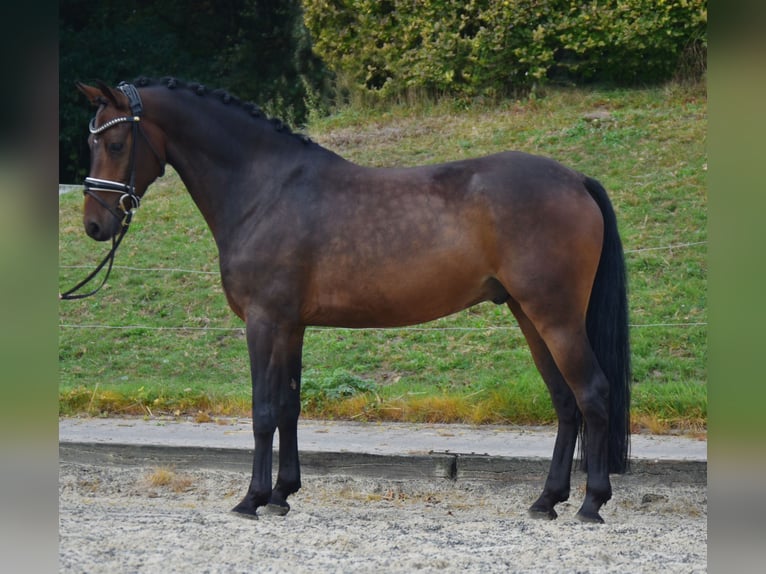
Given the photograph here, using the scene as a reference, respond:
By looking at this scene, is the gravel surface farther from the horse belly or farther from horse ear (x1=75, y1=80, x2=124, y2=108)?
horse ear (x1=75, y1=80, x2=124, y2=108)

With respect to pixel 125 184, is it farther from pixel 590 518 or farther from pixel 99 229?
pixel 590 518

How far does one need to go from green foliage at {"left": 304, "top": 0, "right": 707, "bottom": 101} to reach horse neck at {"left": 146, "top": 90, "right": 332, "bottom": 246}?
21.6 feet

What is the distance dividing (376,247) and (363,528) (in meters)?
1.40

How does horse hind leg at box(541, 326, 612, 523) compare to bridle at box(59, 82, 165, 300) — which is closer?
horse hind leg at box(541, 326, 612, 523)

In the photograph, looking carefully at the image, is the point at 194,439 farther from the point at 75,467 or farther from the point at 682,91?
the point at 682,91

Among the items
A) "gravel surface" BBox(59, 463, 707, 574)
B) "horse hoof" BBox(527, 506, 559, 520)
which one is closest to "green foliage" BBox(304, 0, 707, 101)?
"gravel surface" BBox(59, 463, 707, 574)

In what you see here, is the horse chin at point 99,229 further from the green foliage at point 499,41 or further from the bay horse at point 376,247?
the green foliage at point 499,41

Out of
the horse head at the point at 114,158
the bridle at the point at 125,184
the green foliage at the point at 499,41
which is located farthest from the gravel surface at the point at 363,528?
the green foliage at the point at 499,41

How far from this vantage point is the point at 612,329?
16.1 feet

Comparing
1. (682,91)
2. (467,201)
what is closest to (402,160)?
(682,91)

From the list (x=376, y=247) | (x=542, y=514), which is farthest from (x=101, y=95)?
(x=542, y=514)

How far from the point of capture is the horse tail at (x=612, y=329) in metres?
4.89

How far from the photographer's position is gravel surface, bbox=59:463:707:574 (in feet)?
12.5
